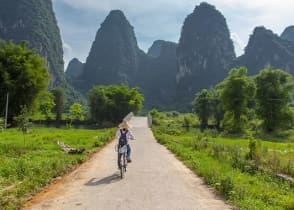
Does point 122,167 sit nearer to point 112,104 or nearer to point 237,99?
point 237,99

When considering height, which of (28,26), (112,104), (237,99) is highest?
(28,26)

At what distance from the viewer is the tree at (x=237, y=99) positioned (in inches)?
2010

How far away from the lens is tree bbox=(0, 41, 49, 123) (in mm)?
38531

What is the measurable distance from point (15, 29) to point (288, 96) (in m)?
136

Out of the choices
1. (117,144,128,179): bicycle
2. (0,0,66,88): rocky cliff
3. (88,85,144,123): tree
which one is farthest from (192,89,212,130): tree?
(0,0,66,88): rocky cliff

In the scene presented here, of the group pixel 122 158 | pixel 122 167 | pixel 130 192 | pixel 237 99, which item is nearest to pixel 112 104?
pixel 237 99

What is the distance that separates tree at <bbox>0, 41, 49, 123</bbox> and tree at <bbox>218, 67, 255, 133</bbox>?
24432mm

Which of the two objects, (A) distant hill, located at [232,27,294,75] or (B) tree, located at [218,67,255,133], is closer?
(B) tree, located at [218,67,255,133]

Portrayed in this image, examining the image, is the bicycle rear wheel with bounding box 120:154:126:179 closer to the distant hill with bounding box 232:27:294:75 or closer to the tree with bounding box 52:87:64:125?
the tree with bounding box 52:87:64:125

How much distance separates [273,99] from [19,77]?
33.6 meters

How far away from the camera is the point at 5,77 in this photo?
37906mm

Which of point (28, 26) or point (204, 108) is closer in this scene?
point (204, 108)

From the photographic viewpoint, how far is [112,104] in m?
78.2

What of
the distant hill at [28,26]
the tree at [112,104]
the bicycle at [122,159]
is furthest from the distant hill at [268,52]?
the bicycle at [122,159]
